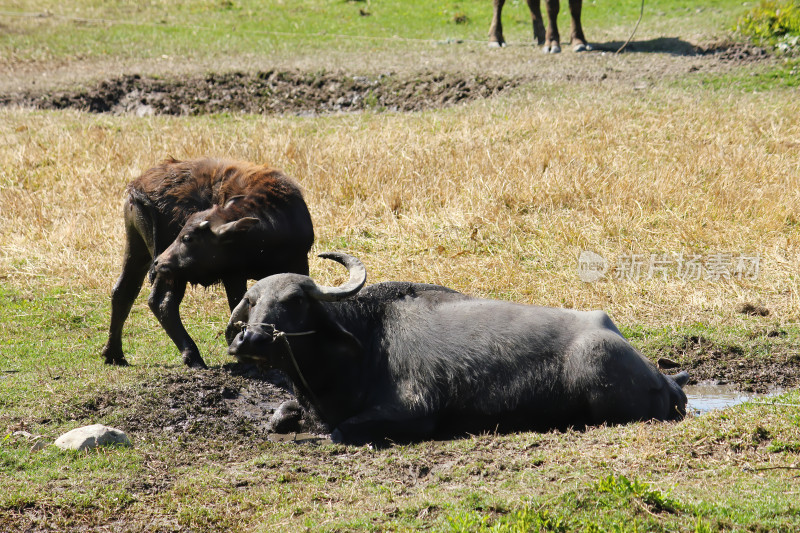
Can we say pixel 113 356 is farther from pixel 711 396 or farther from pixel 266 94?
pixel 266 94

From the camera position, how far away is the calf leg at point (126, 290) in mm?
8086

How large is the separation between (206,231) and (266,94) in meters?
11.8

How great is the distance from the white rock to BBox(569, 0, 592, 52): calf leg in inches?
635

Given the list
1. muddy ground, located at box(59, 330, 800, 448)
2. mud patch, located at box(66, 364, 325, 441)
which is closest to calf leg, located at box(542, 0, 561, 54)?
muddy ground, located at box(59, 330, 800, 448)

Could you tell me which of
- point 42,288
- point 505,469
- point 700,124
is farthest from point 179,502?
point 700,124

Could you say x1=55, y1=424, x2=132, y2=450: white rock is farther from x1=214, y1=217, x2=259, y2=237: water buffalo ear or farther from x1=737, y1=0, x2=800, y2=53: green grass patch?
x1=737, y1=0, x2=800, y2=53: green grass patch

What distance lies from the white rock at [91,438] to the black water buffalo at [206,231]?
1783 millimetres

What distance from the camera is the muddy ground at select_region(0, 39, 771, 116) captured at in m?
17.5

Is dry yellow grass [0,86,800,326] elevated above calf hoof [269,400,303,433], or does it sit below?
above

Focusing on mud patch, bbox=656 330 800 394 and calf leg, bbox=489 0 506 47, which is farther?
calf leg, bbox=489 0 506 47

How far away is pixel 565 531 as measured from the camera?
4098mm

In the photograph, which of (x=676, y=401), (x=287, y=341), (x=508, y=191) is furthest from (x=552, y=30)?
(x=287, y=341)

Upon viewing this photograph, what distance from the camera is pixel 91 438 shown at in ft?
18.4

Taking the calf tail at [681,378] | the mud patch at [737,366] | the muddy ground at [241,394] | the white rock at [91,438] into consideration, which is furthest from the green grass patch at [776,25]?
the white rock at [91,438]
